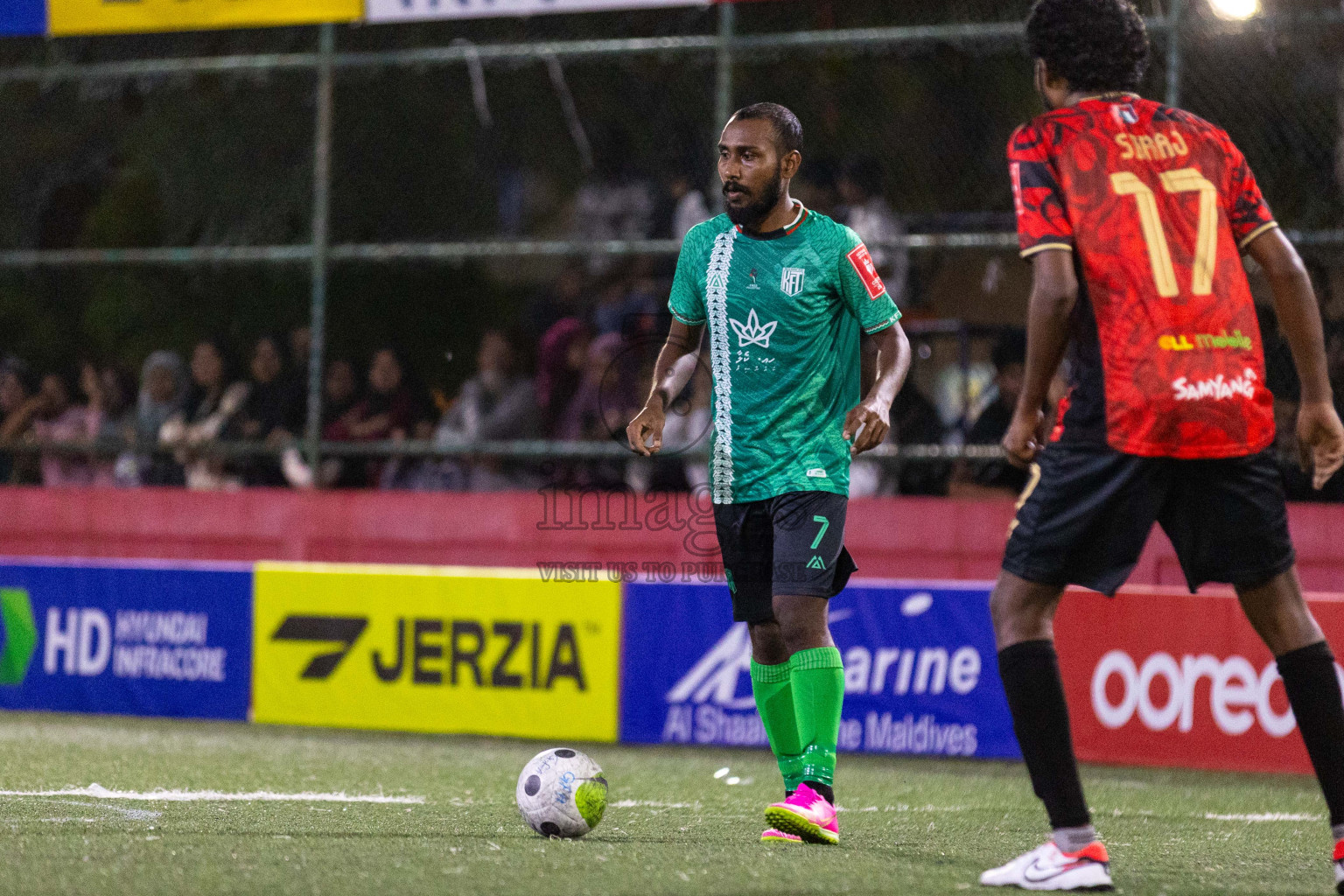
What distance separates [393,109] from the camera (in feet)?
43.5

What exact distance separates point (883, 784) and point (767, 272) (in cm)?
295

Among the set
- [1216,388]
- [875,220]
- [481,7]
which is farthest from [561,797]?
[481,7]

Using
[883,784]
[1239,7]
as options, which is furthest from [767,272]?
[1239,7]

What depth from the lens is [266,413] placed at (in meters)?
11.9

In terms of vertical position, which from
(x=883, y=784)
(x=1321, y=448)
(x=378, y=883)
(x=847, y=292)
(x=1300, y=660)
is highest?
(x=847, y=292)

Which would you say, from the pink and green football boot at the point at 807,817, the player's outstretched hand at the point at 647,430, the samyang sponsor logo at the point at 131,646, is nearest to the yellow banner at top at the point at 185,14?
the samyang sponsor logo at the point at 131,646

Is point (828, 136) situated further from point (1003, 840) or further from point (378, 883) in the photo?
point (378, 883)

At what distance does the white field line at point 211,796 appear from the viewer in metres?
6.04

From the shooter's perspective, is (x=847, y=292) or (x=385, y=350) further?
(x=385, y=350)

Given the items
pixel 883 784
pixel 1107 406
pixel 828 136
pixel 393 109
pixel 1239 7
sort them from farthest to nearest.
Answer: pixel 393 109
pixel 828 136
pixel 1239 7
pixel 883 784
pixel 1107 406

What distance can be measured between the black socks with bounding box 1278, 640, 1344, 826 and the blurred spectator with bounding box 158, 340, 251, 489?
8.79 m

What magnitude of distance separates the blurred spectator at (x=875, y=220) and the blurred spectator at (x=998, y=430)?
2.48ft

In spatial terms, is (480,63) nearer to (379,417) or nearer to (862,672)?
(379,417)

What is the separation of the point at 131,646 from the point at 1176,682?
5.79 m
